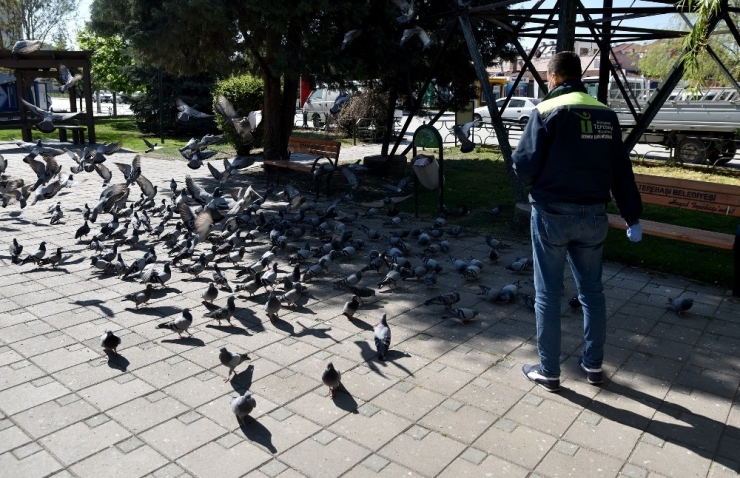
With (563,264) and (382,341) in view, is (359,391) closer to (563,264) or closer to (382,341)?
(382,341)

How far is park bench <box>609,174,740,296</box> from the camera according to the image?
630cm

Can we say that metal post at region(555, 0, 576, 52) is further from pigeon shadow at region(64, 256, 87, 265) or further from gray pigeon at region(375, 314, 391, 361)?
pigeon shadow at region(64, 256, 87, 265)

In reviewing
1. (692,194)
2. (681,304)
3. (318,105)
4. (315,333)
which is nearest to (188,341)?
(315,333)

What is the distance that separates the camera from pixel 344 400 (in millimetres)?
4105

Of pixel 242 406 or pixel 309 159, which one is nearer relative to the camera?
pixel 242 406

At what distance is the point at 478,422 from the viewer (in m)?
3.82

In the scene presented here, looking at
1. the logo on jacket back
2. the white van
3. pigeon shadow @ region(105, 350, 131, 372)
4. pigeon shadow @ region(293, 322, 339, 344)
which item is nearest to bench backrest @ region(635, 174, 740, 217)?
the logo on jacket back

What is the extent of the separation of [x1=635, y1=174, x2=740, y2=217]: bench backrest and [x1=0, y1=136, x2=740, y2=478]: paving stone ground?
1099mm

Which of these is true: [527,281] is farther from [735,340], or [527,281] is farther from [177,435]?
[177,435]

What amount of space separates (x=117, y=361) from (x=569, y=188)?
352cm

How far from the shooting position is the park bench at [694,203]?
6.30 m

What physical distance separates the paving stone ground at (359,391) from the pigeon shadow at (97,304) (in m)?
0.03

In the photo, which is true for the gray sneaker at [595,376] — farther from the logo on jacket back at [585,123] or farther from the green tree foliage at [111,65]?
the green tree foliage at [111,65]

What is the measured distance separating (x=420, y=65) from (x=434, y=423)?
10638mm
